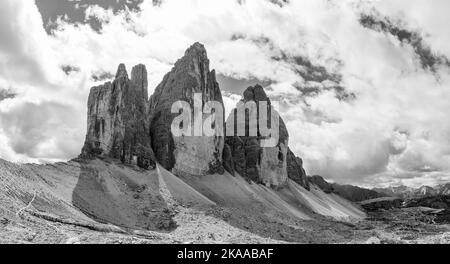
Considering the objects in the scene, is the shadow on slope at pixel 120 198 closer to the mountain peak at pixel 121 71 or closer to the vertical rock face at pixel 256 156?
the mountain peak at pixel 121 71

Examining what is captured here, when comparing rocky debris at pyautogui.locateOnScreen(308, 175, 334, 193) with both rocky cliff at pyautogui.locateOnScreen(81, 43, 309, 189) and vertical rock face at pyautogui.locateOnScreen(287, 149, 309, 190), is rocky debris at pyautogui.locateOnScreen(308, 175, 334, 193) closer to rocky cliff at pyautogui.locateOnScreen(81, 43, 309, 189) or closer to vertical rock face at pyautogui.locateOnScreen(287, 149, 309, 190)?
vertical rock face at pyautogui.locateOnScreen(287, 149, 309, 190)

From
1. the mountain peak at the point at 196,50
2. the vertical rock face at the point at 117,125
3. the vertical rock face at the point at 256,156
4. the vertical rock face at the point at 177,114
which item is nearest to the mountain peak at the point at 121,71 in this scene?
the vertical rock face at the point at 117,125

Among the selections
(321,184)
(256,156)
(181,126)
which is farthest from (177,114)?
(321,184)

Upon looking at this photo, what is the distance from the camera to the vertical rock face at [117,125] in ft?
250

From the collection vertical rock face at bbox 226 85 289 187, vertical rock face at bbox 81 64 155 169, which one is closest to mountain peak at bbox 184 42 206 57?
vertical rock face at bbox 81 64 155 169

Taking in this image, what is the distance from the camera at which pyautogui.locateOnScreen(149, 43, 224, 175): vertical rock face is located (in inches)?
3536

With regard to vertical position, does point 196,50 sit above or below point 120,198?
above

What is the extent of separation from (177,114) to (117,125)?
713 inches

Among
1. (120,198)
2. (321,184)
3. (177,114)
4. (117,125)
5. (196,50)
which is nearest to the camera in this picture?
(120,198)

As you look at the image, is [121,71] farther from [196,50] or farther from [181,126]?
[196,50]

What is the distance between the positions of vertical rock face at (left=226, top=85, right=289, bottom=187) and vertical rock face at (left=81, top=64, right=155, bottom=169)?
38583 millimetres

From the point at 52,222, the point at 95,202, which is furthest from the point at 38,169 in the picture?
the point at 52,222

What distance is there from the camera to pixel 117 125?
7825 cm

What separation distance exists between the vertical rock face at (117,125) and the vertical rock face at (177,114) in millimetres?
7719
